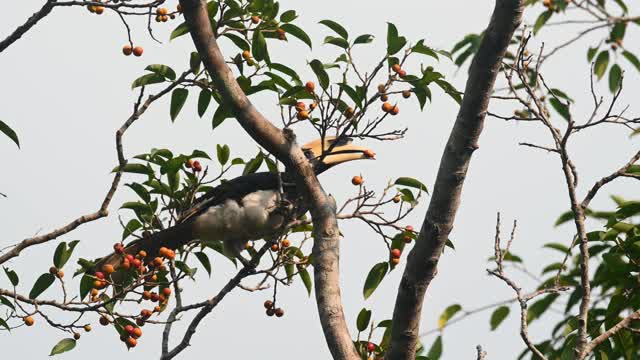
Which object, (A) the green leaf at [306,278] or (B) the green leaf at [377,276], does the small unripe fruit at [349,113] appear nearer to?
(B) the green leaf at [377,276]

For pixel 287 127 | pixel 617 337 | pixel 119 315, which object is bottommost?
pixel 617 337

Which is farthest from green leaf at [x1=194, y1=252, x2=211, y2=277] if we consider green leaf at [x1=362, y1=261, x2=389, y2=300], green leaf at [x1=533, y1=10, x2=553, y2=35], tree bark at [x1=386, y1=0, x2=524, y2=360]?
green leaf at [x1=533, y1=10, x2=553, y2=35]

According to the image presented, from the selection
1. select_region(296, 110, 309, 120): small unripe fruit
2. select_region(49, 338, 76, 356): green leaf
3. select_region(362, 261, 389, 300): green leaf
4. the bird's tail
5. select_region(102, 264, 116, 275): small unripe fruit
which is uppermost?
select_region(296, 110, 309, 120): small unripe fruit

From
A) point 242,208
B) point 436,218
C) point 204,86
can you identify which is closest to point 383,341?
point 436,218

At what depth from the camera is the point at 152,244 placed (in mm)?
3846

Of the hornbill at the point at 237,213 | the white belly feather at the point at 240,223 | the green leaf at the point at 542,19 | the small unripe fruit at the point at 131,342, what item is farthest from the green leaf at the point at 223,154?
the green leaf at the point at 542,19

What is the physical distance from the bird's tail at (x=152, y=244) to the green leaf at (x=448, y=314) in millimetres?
1253

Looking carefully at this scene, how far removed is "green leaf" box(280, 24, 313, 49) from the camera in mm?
3578

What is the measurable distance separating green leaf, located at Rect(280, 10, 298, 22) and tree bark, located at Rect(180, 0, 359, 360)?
2.13 feet

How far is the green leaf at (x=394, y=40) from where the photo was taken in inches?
127

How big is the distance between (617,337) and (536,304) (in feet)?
1.93

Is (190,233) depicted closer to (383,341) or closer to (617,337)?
(383,341)

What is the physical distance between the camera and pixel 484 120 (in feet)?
8.11

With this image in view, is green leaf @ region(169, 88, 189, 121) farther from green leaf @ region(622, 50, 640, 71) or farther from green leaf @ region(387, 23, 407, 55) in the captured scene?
green leaf @ region(622, 50, 640, 71)
